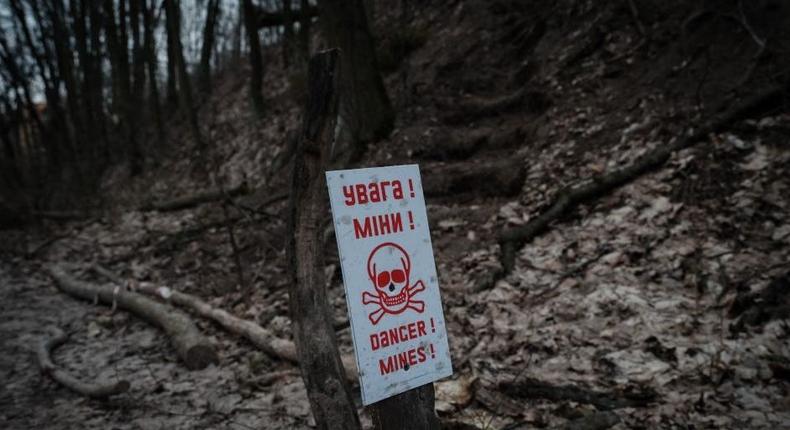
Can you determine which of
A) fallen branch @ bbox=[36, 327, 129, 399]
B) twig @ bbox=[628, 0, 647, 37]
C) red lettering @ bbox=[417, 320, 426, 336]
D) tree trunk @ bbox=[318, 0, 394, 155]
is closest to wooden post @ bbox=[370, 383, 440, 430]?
red lettering @ bbox=[417, 320, 426, 336]

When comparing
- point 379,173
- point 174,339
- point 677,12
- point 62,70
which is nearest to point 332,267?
point 174,339

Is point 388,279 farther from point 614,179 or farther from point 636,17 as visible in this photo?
point 636,17

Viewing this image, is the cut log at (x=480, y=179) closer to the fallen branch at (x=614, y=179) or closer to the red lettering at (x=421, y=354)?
the fallen branch at (x=614, y=179)

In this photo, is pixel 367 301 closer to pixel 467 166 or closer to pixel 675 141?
pixel 675 141

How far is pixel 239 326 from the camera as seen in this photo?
4797mm

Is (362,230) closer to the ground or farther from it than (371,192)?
closer to the ground

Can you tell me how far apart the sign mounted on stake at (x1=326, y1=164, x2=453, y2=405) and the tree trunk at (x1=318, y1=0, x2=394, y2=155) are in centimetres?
603

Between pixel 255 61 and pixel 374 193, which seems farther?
pixel 255 61

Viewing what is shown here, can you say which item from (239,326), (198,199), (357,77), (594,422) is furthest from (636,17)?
(198,199)

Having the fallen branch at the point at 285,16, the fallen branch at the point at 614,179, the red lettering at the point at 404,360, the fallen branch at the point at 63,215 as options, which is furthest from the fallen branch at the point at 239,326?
the fallen branch at the point at 285,16

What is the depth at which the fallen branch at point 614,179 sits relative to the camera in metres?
4.93

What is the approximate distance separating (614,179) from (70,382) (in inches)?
196

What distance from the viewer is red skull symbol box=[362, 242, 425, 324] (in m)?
1.95

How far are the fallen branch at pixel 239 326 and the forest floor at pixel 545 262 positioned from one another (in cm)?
12
